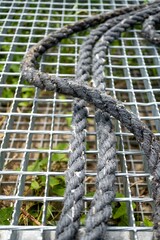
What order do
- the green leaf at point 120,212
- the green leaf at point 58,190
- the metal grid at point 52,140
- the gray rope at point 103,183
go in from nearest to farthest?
1. the gray rope at point 103,183
2. the metal grid at point 52,140
3. the green leaf at point 120,212
4. the green leaf at point 58,190

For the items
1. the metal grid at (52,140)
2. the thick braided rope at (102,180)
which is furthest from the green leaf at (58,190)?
the thick braided rope at (102,180)

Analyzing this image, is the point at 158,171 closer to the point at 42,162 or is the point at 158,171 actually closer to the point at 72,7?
the point at 42,162

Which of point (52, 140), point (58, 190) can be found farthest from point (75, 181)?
point (58, 190)

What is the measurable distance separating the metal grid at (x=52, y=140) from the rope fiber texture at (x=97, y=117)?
36mm

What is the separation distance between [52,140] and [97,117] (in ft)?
0.42

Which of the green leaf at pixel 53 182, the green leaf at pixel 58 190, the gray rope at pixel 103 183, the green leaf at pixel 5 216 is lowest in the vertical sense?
the green leaf at pixel 5 216

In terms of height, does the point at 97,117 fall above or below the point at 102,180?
above

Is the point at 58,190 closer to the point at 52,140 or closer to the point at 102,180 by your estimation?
the point at 52,140

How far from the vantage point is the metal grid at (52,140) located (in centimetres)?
75

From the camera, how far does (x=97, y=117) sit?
892 millimetres

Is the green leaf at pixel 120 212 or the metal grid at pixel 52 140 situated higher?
the metal grid at pixel 52 140

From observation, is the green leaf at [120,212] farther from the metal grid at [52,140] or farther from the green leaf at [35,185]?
the green leaf at [35,185]

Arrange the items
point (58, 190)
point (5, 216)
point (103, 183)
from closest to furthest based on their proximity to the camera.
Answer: point (103, 183) < point (5, 216) < point (58, 190)

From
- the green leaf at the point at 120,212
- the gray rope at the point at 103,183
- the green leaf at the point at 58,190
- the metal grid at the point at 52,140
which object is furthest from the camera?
the green leaf at the point at 58,190
